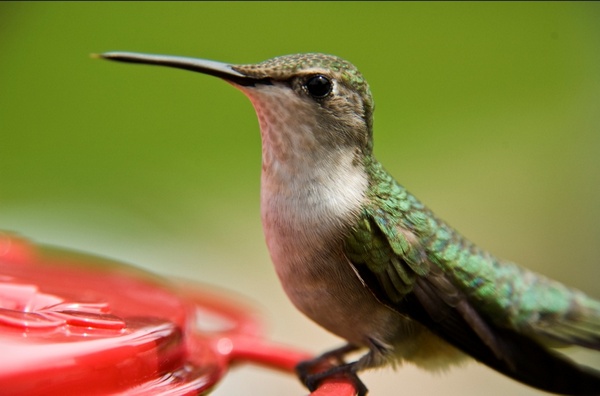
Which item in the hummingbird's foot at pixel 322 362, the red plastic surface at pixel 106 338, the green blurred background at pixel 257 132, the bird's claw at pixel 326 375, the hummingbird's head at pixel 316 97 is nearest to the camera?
the red plastic surface at pixel 106 338

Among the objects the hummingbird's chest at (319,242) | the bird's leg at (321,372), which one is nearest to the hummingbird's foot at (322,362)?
the bird's leg at (321,372)

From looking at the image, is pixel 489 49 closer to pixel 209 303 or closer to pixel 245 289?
pixel 245 289

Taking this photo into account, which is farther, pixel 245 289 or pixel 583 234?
pixel 583 234

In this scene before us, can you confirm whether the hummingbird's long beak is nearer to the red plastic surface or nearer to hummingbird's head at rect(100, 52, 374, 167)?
hummingbird's head at rect(100, 52, 374, 167)

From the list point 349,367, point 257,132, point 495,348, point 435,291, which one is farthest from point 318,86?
point 257,132

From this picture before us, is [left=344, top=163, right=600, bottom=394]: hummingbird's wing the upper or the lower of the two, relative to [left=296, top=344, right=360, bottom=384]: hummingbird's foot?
upper

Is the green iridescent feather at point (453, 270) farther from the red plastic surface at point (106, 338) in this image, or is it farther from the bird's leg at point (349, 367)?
the red plastic surface at point (106, 338)

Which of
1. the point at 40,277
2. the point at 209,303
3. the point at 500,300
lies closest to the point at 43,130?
the point at 209,303

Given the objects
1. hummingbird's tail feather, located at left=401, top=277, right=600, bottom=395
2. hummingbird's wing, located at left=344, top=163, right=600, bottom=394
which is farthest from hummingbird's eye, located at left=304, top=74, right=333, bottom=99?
hummingbird's tail feather, located at left=401, top=277, right=600, bottom=395
